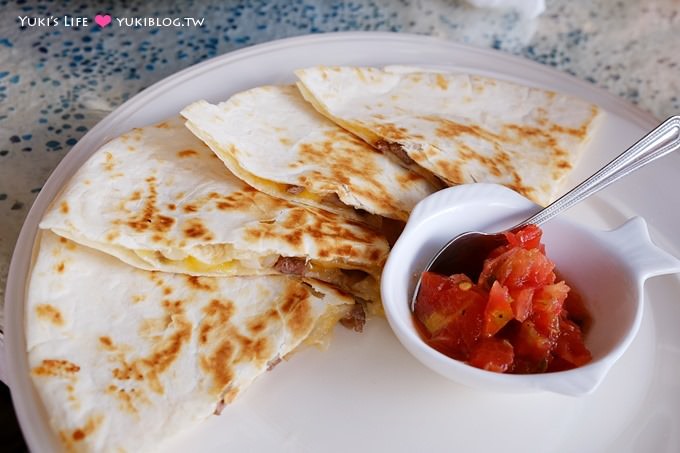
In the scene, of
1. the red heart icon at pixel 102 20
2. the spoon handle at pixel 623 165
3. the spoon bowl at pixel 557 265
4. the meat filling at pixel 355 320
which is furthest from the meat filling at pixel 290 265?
the red heart icon at pixel 102 20

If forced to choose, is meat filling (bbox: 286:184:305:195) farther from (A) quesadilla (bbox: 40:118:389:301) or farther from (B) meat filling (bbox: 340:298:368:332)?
(B) meat filling (bbox: 340:298:368:332)

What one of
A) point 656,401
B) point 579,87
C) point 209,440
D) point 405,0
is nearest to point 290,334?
point 209,440

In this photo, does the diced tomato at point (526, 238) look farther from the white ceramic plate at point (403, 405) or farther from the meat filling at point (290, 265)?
the meat filling at point (290, 265)

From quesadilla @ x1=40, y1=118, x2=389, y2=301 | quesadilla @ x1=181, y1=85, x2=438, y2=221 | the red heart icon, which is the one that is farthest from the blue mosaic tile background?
quesadilla @ x1=181, y1=85, x2=438, y2=221

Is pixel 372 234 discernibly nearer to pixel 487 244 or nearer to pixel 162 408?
pixel 487 244

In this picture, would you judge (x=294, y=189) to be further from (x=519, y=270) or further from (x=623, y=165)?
(x=623, y=165)

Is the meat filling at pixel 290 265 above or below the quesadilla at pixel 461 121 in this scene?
below

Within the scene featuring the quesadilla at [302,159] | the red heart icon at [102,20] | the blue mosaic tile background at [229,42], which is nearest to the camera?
the quesadilla at [302,159]
